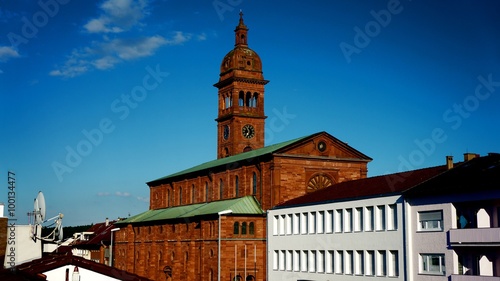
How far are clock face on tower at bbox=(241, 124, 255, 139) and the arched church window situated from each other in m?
25.4

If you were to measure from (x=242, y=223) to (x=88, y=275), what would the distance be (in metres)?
38.1

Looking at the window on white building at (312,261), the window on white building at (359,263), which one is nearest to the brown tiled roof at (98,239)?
the window on white building at (312,261)

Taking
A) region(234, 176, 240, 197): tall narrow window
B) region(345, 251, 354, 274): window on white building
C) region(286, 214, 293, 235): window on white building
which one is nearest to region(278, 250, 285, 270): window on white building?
region(286, 214, 293, 235): window on white building

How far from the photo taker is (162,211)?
9906 centimetres

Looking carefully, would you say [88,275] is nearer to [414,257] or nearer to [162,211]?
[414,257]

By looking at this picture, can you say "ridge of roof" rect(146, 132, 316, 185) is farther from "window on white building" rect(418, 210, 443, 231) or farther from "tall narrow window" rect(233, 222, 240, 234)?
"window on white building" rect(418, 210, 443, 231)

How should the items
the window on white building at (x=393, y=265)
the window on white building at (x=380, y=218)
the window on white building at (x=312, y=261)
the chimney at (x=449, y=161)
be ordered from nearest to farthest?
the window on white building at (x=393, y=265)
the chimney at (x=449, y=161)
the window on white building at (x=380, y=218)
the window on white building at (x=312, y=261)

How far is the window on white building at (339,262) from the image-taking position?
5728 cm

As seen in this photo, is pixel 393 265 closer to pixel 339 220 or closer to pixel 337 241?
pixel 337 241

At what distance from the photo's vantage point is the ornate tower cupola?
98.9 m

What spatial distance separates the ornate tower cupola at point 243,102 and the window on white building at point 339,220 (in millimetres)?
41357

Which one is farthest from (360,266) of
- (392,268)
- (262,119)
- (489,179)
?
(262,119)

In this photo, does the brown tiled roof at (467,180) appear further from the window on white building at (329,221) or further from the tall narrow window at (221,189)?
the tall narrow window at (221,189)

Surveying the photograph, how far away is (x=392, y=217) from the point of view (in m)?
51.8
